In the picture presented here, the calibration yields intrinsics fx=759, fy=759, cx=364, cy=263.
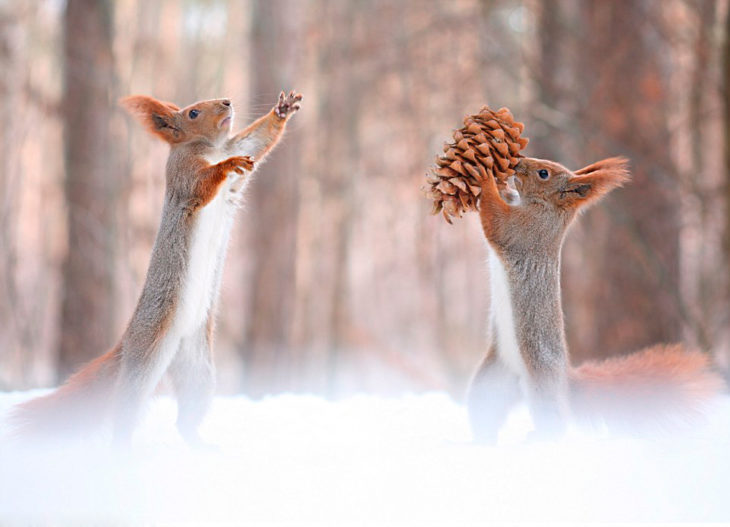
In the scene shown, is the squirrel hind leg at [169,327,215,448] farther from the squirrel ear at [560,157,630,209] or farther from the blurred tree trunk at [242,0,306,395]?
the blurred tree trunk at [242,0,306,395]

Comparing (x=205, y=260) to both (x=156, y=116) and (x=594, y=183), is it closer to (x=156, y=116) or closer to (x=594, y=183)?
(x=156, y=116)

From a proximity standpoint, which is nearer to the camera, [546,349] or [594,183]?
[546,349]

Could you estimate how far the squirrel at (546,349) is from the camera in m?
2.53

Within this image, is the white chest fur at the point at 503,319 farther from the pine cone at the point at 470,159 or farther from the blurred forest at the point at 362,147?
the blurred forest at the point at 362,147

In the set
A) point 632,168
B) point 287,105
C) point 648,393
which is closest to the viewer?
point 648,393

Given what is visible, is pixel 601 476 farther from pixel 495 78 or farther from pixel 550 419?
pixel 495 78

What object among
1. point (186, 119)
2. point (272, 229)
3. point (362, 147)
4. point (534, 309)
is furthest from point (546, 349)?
point (362, 147)

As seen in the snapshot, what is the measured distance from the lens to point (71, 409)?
8.10ft

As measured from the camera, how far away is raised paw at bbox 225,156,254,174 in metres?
2.41

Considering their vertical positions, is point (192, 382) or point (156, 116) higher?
point (156, 116)

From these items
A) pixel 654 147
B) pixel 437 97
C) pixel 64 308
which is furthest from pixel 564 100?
pixel 64 308

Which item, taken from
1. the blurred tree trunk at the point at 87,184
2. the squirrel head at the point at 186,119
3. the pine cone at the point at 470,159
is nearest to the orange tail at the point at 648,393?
the pine cone at the point at 470,159

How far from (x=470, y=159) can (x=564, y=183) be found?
1.61ft

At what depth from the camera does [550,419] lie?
239cm
